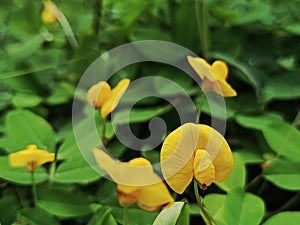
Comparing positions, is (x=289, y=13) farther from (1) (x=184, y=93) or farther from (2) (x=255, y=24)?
(1) (x=184, y=93)

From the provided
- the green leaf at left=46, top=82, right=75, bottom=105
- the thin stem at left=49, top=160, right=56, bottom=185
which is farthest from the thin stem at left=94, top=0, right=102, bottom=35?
the thin stem at left=49, top=160, right=56, bottom=185

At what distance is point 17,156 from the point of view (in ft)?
1.62

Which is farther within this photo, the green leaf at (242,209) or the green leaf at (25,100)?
the green leaf at (25,100)

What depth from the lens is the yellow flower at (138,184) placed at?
43 cm

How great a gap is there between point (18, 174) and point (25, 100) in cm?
20

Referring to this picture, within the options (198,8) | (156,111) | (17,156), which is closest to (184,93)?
(156,111)

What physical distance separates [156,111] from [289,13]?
32 centimetres

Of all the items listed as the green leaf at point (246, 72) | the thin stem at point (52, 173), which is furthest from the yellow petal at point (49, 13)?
the thin stem at point (52, 173)

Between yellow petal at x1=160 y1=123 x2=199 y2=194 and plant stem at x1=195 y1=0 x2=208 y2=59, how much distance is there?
420mm

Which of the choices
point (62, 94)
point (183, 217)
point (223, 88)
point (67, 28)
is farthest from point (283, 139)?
point (67, 28)

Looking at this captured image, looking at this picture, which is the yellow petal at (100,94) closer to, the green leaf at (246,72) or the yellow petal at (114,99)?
the yellow petal at (114,99)

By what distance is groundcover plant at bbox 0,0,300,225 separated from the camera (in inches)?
17.7

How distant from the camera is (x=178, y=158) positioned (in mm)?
414

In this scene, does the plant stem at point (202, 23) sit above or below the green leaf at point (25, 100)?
above
